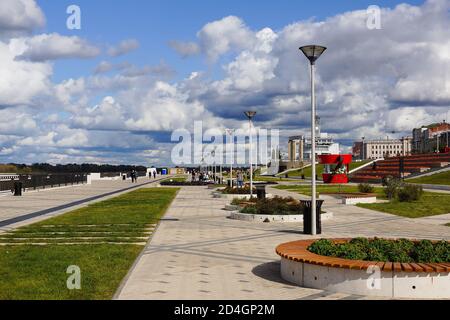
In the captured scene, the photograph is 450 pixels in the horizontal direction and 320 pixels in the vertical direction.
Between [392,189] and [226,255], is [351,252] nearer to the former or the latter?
[226,255]

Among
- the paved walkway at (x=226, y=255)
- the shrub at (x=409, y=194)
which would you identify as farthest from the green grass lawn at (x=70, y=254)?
the shrub at (x=409, y=194)

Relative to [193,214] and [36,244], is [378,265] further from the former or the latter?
[193,214]

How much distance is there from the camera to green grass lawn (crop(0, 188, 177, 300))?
755 cm

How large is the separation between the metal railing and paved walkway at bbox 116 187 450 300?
69.5 feet

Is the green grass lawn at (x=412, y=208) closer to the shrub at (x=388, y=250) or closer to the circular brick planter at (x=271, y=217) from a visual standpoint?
the circular brick planter at (x=271, y=217)

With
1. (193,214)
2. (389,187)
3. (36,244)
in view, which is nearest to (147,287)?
(36,244)

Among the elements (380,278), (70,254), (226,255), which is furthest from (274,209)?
(380,278)

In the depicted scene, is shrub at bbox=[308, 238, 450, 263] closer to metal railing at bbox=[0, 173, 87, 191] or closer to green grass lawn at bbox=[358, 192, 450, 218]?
green grass lawn at bbox=[358, 192, 450, 218]

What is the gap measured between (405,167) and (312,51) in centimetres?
5681

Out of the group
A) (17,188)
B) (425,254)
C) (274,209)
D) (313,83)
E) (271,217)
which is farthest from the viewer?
(17,188)

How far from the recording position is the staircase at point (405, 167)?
203ft

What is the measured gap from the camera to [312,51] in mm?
13359

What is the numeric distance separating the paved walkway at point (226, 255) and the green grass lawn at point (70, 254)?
1.38ft
